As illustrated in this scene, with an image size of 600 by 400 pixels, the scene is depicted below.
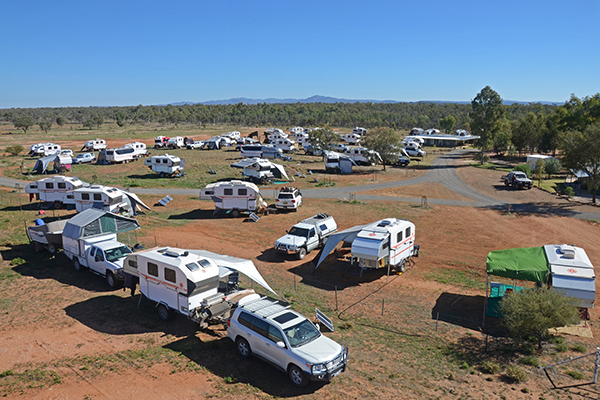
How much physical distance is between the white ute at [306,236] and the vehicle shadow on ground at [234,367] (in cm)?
891

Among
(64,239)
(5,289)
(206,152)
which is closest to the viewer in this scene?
(5,289)

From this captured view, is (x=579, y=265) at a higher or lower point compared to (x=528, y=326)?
higher

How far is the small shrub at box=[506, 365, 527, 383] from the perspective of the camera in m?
10.2

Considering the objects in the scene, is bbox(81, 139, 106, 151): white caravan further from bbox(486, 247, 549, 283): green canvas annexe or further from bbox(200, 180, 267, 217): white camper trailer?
bbox(486, 247, 549, 283): green canvas annexe

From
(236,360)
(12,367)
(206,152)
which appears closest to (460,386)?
(236,360)

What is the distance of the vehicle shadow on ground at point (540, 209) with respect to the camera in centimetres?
3109

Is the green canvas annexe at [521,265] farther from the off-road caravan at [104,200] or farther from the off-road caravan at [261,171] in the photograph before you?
the off-road caravan at [261,171]

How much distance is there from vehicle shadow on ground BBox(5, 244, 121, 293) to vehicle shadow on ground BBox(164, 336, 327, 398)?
240 inches

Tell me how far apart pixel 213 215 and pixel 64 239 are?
12618 mm

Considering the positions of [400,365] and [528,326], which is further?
[528,326]

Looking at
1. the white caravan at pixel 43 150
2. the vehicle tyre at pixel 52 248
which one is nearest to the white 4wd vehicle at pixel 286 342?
the vehicle tyre at pixel 52 248

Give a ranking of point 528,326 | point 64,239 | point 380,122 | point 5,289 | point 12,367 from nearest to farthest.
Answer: point 12,367, point 528,326, point 5,289, point 64,239, point 380,122

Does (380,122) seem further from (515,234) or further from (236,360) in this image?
(236,360)

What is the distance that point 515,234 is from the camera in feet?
84.0
